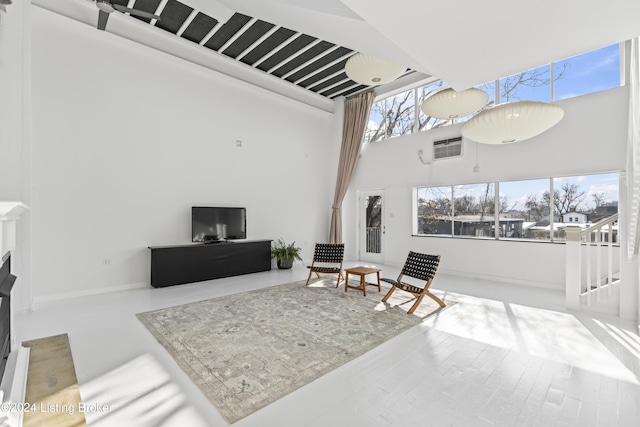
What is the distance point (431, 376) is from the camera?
2402 millimetres

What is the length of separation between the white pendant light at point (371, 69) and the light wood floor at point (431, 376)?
3199 mm

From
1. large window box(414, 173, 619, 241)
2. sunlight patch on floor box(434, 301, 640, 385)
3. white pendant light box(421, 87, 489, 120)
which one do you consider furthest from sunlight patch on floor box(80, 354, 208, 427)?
large window box(414, 173, 619, 241)

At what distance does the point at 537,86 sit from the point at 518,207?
2284mm

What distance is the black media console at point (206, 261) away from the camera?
16.7 feet

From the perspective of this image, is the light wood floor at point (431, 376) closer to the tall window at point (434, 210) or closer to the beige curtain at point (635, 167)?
the beige curtain at point (635, 167)

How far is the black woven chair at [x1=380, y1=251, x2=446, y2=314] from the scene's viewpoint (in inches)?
158

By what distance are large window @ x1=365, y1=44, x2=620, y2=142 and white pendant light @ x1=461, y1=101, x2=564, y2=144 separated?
113 centimetres

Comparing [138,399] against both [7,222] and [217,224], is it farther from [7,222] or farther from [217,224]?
[217,224]

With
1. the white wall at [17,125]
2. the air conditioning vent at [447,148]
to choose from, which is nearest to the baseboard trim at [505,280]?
the air conditioning vent at [447,148]

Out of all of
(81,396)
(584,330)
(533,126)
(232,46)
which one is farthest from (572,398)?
(232,46)

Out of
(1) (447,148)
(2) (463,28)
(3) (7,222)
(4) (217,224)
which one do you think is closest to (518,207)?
(1) (447,148)

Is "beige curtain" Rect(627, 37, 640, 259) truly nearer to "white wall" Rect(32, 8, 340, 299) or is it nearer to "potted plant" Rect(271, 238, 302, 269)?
"potted plant" Rect(271, 238, 302, 269)

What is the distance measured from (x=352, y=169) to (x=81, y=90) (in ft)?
19.2

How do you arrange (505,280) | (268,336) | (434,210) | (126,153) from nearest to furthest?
1. (268,336)
2. (126,153)
3. (505,280)
4. (434,210)
